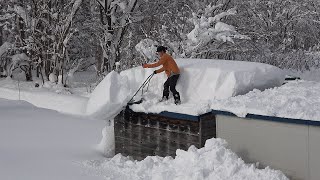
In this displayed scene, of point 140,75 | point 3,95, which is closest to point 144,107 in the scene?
point 140,75

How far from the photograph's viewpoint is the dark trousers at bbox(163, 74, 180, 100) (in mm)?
8773

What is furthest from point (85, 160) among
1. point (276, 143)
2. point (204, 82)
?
point (276, 143)

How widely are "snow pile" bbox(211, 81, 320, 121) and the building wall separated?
0.18 metres

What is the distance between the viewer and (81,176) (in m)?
7.95

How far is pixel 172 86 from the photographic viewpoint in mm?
8789

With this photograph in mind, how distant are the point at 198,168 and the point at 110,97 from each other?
2756mm

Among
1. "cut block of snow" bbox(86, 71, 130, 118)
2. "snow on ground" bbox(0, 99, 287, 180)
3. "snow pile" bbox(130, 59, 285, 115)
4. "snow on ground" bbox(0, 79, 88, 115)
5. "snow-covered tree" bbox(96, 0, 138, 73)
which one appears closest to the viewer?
"snow on ground" bbox(0, 99, 287, 180)

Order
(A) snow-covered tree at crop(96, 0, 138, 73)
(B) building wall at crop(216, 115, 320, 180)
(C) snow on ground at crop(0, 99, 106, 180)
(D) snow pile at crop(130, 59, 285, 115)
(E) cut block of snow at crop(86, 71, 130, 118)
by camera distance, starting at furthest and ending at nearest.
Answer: (A) snow-covered tree at crop(96, 0, 138, 73) → (E) cut block of snow at crop(86, 71, 130, 118) → (D) snow pile at crop(130, 59, 285, 115) → (C) snow on ground at crop(0, 99, 106, 180) → (B) building wall at crop(216, 115, 320, 180)

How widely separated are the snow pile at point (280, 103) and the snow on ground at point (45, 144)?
8.50ft

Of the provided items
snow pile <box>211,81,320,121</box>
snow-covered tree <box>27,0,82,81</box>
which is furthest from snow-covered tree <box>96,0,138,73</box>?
snow pile <box>211,81,320,121</box>

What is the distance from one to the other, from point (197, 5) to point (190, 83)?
42.2 feet

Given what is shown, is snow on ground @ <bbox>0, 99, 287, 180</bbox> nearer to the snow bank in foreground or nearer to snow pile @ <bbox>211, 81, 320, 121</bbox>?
the snow bank in foreground

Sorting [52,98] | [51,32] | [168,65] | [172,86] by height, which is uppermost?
[51,32]

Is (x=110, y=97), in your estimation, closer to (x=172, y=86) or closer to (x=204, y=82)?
(x=172, y=86)
